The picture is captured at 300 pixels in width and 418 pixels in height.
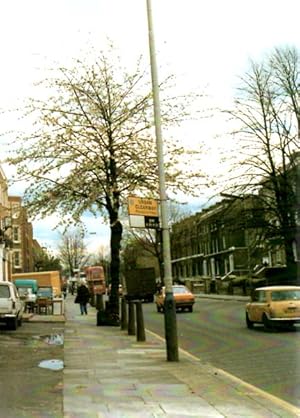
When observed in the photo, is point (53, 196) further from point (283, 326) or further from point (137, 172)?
point (283, 326)

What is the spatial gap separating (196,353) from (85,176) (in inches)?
362

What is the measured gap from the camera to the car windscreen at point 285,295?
2219 centimetres

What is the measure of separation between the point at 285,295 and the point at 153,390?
12914 mm

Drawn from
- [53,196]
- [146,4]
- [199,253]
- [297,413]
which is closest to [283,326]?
[53,196]

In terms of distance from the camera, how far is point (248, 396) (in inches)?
379

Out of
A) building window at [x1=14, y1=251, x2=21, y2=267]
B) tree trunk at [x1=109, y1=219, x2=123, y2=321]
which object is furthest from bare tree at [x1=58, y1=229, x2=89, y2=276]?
tree trunk at [x1=109, y1=219, x2=123, y2=321]

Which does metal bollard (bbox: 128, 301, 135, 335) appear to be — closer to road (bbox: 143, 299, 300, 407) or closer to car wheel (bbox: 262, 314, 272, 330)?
road (bbox: 143, 299, 300, 407)

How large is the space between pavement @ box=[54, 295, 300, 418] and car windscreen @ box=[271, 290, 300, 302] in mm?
6961

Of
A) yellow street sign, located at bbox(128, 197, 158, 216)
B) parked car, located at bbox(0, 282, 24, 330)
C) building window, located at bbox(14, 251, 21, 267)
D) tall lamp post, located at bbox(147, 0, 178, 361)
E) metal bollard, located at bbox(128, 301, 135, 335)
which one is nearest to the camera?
tall lamp post, located at bbox(147, 0, 178, 361)

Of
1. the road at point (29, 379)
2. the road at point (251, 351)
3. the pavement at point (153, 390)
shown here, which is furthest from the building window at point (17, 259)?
the pavement at point (153, 390)

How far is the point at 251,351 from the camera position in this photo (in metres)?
16.1

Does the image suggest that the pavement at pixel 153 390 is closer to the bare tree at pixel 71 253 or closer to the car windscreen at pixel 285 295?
the car windscreen at pixel 285 295

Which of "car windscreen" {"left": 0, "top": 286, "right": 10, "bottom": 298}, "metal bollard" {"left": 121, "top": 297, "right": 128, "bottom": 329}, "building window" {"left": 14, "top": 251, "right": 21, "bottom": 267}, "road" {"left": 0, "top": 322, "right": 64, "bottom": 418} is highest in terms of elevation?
"building window" {"left": 14, "top": 251, "right": 21, "bottom": 267}

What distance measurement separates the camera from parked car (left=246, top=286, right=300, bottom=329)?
21516mm
